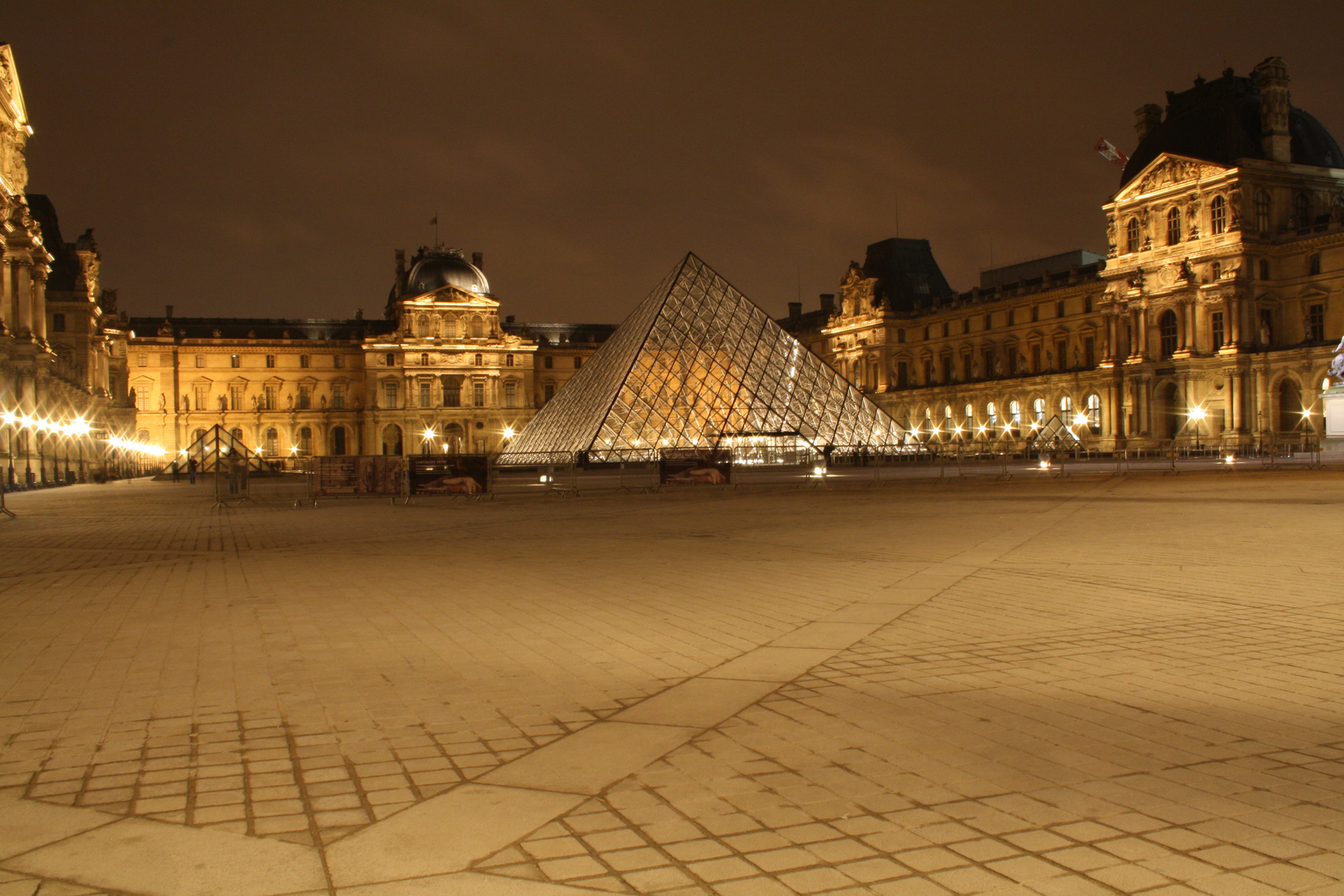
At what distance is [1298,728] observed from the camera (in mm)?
3646

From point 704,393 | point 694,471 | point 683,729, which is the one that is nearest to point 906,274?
point 704,393

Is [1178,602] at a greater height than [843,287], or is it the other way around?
[843,287]

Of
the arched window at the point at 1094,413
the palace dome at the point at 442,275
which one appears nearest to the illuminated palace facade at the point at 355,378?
the palace dome at the point at 442,275

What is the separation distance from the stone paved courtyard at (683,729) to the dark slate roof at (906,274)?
6213 centimetres

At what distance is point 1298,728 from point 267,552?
933 centimetres

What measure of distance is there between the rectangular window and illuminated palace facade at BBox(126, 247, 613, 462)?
152ft

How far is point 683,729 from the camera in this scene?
377cm

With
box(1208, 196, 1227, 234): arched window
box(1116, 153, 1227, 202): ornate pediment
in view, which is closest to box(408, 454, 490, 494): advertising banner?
box(1208, 196, 1227, 234): arched window

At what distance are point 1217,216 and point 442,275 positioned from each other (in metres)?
47.1

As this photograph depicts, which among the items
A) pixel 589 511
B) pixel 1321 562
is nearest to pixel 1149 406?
pixel 589 511

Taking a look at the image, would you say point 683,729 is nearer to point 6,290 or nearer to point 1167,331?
point 6,290

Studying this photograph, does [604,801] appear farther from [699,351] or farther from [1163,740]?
[699,351]

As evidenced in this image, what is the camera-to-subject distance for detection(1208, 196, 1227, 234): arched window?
4475cm

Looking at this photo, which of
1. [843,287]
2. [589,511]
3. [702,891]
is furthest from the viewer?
[843,287]
